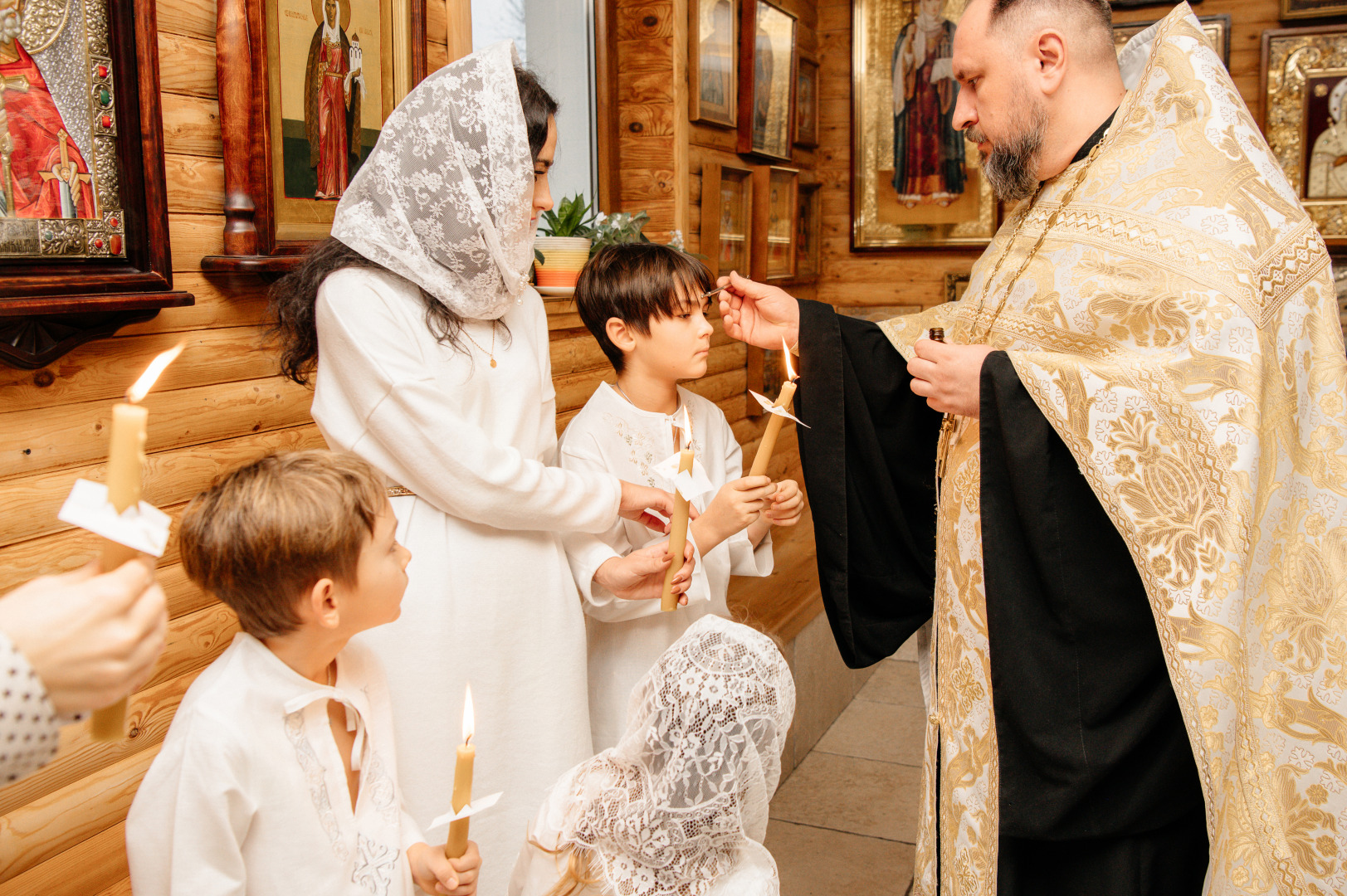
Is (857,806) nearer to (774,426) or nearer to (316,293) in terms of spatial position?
(774,426)

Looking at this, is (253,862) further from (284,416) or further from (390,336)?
(284,416)

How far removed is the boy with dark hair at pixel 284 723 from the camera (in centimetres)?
119

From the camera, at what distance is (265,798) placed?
4.10ft

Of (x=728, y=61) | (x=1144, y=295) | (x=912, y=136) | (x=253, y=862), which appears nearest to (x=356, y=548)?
(x=253, y=862)

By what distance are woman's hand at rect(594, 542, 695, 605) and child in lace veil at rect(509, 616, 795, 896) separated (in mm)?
522

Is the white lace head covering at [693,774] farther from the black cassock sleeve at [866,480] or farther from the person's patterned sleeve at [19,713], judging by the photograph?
the black cassock sleeve at [866,480]

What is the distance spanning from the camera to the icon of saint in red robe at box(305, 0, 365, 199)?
7.09ft

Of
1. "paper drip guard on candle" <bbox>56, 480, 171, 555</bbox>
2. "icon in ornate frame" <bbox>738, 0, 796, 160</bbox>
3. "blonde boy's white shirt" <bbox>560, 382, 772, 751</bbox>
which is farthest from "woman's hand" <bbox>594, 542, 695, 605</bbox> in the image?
"icon in ornate frame" <bbox>738, 0, 796, 160</bbox>

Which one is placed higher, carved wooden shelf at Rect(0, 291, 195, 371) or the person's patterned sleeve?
carved wooden shelf at Rect(0, 291, 195, 371)

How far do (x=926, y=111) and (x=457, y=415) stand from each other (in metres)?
4.80

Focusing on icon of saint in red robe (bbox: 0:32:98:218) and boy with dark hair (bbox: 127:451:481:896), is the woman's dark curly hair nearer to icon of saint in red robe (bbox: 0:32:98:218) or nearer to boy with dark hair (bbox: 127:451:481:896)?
icon of saint in red robe (bbox: 0:32:98:218)

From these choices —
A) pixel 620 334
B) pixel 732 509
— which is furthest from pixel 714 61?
pixel 732 509

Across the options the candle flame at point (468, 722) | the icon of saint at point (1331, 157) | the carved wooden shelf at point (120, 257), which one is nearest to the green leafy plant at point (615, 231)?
the carved wooden shelf at point (120, 257)

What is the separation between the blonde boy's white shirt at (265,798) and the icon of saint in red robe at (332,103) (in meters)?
1.21
